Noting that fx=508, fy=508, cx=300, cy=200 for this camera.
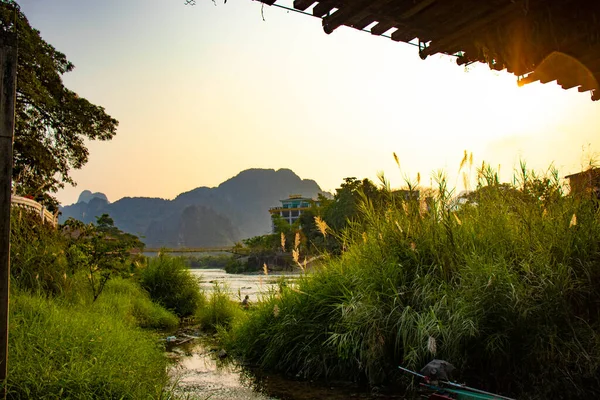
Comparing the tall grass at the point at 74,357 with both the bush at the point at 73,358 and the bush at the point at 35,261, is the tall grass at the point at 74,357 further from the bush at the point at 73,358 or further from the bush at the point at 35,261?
the bush at the point at 35,261

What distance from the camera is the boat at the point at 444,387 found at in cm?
315

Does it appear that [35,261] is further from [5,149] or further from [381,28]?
[381,28]

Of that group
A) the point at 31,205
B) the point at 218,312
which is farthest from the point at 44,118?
the point at 218,312

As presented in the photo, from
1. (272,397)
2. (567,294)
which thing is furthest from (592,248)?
(272,397)

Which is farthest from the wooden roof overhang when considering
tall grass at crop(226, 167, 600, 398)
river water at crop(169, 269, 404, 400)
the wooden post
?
river water at crop(169, 269, 404, 400)

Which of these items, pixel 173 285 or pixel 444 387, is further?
pixel 173 285

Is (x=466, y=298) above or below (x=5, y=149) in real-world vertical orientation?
below

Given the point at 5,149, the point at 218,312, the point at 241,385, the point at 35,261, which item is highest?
the point at 5,149

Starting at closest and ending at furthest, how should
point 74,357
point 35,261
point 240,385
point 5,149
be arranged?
1. point 5,149
2. point 74,357
3. point 240,385
4. point 35,261

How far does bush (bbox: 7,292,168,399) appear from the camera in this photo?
11.2 feet

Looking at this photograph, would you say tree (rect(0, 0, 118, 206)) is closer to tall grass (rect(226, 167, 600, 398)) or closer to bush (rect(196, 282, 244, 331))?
bush (rect(196, 282, 244, 331))

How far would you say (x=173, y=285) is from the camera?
11648 mm

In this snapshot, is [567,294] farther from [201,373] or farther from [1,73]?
[1,73]

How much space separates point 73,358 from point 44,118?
12508mm
